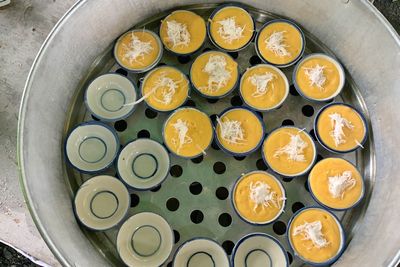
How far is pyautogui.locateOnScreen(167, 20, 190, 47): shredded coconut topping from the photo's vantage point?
3.25ft

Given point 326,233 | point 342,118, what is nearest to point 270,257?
point 326,233

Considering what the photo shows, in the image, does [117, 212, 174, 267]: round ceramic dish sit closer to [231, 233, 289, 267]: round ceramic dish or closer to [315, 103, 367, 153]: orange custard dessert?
[231, 233, 289, 267]: round ceramic dish

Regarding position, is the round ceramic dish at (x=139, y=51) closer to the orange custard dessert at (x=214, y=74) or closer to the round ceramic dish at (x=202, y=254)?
the orange custard dessert at (x=214, y=74)

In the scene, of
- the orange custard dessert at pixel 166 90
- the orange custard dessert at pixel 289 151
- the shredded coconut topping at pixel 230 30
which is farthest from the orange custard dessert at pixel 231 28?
the orange custard dessert at pixel 289 151

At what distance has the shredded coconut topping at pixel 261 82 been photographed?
974 millimetres

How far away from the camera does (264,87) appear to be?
3.19 feet

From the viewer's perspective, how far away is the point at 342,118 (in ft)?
3.12

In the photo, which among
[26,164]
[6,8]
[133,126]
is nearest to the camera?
[26,164]

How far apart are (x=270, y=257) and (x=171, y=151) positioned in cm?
30

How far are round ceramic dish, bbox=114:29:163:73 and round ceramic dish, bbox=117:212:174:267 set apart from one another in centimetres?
33

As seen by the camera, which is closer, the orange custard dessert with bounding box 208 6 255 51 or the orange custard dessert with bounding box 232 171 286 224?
the orange custard dessert with bounding box 232 171 286 224

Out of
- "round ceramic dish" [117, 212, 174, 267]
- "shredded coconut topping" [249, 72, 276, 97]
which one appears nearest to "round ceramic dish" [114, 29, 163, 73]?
"shredded coconut topping" [249, 72, 276, 97]

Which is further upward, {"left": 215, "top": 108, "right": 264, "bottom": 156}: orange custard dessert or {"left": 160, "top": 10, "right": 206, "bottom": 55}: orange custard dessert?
{"left": 160, "top": 10, "right": 206, "bottom": 55}: orange custard dessert

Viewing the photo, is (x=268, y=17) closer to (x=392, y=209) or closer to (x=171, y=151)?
(x=171, y=151)
